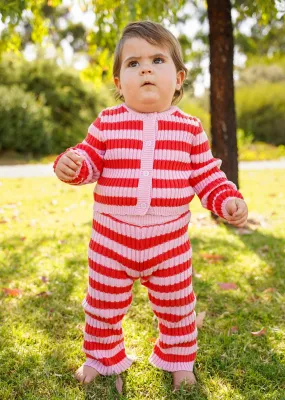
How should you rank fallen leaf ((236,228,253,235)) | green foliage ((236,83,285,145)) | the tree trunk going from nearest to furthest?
fallen leaf ((236,228,253,235)) < the tree trunk < green foliage ((236,83,285,145))

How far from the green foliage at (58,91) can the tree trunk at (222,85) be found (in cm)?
846

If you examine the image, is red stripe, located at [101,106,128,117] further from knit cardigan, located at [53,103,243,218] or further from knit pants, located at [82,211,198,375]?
knit pants, located at [82,211,198,375]

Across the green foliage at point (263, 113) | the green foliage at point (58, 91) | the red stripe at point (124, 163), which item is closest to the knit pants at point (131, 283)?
the red stripe at point (124, 163)

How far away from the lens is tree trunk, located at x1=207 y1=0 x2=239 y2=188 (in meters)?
4.89

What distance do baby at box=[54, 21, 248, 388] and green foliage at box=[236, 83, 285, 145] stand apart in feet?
47.2

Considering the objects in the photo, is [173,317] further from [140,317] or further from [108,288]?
[140,317]

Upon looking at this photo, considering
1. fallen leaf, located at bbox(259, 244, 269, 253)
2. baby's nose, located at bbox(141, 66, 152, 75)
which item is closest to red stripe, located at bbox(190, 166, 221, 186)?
baby's nose, located at bbox(141, 66, 152, 75)

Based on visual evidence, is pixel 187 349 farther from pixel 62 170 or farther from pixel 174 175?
pixel 62 170

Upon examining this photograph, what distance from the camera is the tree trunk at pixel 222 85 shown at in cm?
489

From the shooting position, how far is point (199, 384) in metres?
2.16

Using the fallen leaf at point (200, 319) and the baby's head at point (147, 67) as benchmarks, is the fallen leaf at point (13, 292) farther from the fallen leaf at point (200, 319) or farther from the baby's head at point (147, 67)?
the baby's head at point (147, 67)

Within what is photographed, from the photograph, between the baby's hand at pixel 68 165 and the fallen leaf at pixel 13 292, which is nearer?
the baby's hand at pixel 68 165

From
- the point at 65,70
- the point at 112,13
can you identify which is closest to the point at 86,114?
the point at 65,70

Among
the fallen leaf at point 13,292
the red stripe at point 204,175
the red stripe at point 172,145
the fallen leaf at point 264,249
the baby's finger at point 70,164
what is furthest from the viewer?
the fallen leaf at point 264,249
